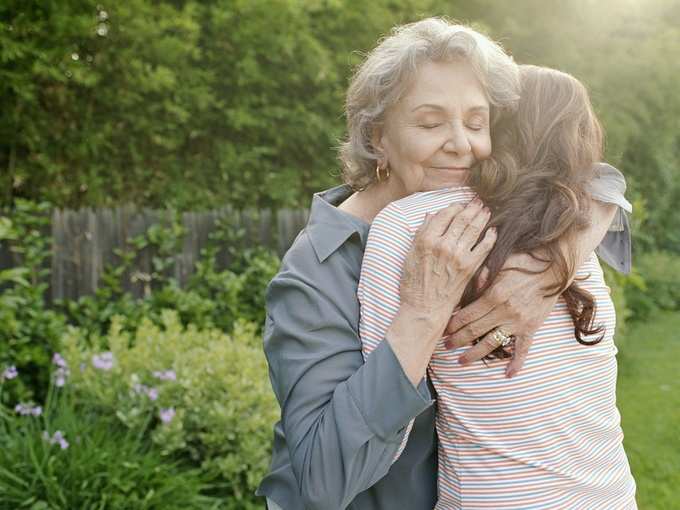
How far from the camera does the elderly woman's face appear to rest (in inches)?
60.5

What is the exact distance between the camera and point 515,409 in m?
1.38

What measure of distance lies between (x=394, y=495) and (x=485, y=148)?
736 millimetres

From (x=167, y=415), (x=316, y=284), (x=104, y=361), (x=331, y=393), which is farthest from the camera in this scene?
(x=104, y=361)

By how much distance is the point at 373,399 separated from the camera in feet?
4.29

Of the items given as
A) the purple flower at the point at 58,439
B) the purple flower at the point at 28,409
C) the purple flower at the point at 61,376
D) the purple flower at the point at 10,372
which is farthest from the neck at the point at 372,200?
the purple flower at the point at 10,372

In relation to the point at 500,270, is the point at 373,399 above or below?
below

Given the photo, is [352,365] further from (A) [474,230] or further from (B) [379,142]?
(B) [379,142]

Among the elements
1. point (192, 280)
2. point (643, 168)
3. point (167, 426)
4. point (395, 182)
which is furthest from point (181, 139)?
point (643, 168)

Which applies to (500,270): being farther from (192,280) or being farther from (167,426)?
(192,280)

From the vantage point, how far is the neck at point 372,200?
1.69m

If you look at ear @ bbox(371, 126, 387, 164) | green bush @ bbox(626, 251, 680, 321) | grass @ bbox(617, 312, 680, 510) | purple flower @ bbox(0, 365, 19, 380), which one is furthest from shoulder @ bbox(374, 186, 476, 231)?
green bush @ bbox(626, 251, 680, 321)

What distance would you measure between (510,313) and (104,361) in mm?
2917

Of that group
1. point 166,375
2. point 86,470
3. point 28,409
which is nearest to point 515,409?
point 86,470

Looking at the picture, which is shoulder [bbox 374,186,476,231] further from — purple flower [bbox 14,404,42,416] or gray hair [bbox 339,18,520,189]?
purple flower [bbox 14,404,42,416]
